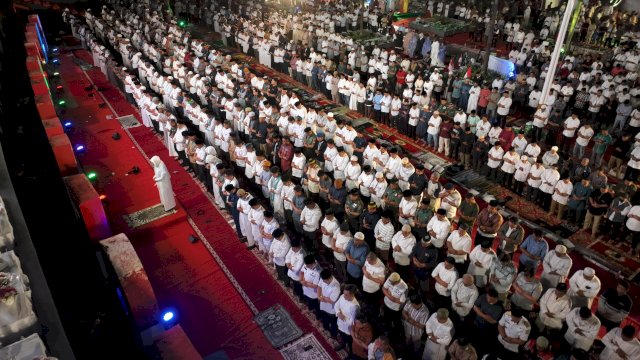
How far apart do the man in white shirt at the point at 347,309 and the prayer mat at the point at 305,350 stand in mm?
586

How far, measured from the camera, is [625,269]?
28.3 ft

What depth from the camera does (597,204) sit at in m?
8.94

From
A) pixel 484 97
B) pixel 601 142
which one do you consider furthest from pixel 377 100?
pixel 601 142

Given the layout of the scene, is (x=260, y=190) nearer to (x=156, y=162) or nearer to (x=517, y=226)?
(x=156, y=162)

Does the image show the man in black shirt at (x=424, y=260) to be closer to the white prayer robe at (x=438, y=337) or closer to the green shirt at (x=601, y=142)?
the white prayer robe at (x=438, y=337)

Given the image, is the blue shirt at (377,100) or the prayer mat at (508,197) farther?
the blue shirt at (377,100)

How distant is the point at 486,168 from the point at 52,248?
30.2 ft

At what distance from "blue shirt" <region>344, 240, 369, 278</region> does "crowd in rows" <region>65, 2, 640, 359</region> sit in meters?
0.04

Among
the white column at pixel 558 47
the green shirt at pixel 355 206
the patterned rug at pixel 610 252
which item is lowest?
the patterned rug at pixel 610 252

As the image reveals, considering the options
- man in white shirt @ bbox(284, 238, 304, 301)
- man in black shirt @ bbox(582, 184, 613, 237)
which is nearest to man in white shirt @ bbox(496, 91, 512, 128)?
man in black shirt @ bbox(582, 184, 613, 237)

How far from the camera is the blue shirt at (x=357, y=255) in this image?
7.30 metres

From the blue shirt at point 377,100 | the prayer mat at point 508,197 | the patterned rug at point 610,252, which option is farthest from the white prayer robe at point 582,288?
the blue shirt at point 377,100

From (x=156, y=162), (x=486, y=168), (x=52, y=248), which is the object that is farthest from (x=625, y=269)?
(x=52, y=248)

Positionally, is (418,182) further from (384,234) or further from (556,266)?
(556,266)
